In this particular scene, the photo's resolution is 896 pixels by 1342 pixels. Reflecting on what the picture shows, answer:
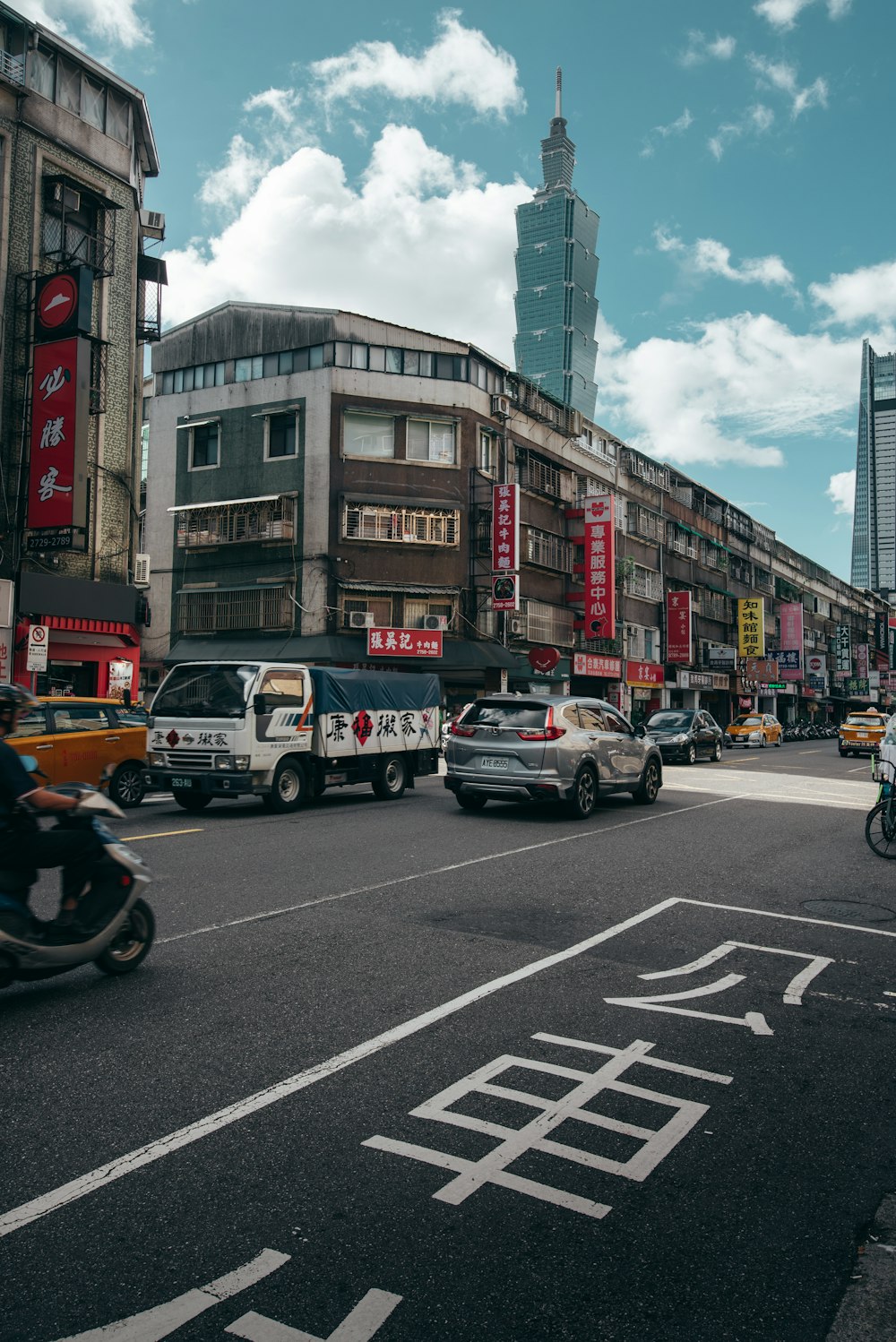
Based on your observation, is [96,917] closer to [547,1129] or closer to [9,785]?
[9,785]

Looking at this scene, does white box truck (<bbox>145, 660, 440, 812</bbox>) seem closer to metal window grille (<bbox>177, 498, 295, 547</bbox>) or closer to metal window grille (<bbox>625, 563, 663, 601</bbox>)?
metal window grille (<bbox>177, 498, 295, 547</bbox>)

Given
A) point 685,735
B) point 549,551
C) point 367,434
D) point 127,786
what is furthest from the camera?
point 549,551

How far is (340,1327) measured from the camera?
96.9 inches

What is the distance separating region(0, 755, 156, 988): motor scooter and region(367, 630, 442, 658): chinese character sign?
95.8ft

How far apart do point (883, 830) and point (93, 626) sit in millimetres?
20462

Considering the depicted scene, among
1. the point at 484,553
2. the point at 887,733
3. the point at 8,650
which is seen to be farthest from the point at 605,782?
the point at 484,553

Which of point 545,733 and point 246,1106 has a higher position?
point 545,733

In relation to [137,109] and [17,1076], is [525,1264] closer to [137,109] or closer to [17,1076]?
[17,1076]

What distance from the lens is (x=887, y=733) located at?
12.3m

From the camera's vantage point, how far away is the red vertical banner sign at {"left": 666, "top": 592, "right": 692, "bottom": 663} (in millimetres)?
57625

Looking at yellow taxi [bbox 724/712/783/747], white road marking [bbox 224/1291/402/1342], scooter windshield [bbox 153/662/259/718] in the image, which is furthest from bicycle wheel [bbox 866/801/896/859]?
yellow taxi [bbox 724/712/783/747]

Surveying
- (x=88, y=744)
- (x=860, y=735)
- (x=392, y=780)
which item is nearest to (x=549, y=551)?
(x=860, y=735)

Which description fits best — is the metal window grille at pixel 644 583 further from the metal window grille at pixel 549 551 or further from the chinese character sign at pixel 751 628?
the chinese character sign at pixel 751 628

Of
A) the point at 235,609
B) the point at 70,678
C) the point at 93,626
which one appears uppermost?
the point at 235,609
